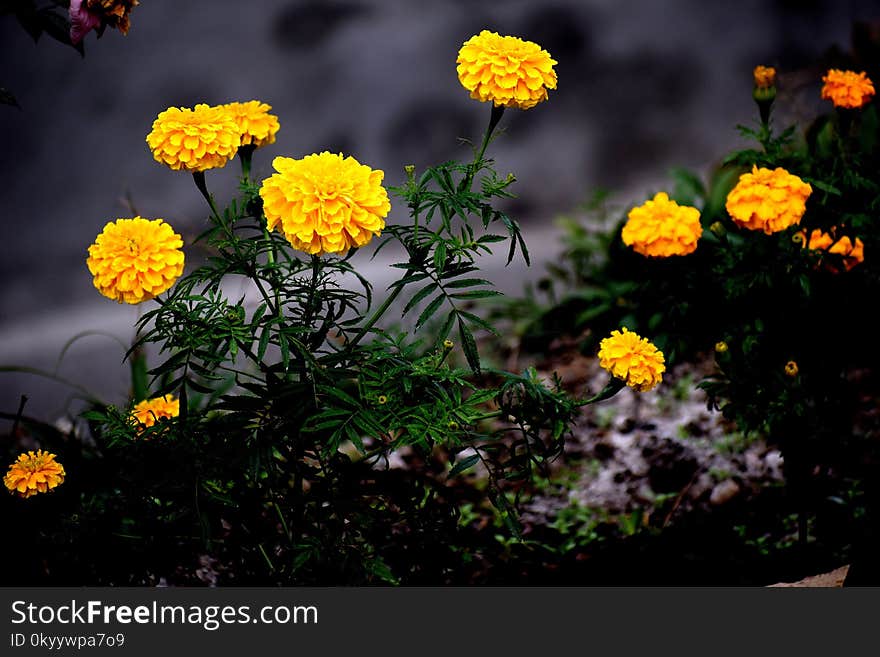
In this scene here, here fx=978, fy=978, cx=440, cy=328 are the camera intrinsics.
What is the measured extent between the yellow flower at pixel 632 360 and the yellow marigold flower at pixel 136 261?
0.73 m

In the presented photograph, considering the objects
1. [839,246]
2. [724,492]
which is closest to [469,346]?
[839,246]

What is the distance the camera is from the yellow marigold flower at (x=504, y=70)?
5.16 feet

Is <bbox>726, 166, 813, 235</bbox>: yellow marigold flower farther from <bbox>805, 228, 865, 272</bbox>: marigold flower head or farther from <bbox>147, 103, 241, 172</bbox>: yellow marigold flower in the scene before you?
<bbox>147, 103, 241, 172</bbox>: yellow marigold flower

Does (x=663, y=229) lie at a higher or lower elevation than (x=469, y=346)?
higher

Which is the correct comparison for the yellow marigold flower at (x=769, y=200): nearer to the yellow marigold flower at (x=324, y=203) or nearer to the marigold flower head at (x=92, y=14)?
the yellow marigold flower at (x=324, y=203)

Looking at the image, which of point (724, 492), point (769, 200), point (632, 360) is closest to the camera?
point (632, 360)

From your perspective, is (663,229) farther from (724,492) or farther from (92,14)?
(92,14)

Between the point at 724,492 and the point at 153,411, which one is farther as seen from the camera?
the point at 724,492

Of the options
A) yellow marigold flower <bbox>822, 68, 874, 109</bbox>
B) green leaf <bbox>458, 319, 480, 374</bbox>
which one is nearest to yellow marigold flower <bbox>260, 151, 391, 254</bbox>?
green leaf <bbox>458, 319, 480, 374</bbox>

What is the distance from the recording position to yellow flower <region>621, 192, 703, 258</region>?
207 centimetres

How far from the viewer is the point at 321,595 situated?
172cm

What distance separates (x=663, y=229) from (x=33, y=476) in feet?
4.42

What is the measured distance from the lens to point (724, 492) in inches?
102

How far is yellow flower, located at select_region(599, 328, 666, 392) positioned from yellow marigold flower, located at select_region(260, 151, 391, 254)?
18.7 inches
